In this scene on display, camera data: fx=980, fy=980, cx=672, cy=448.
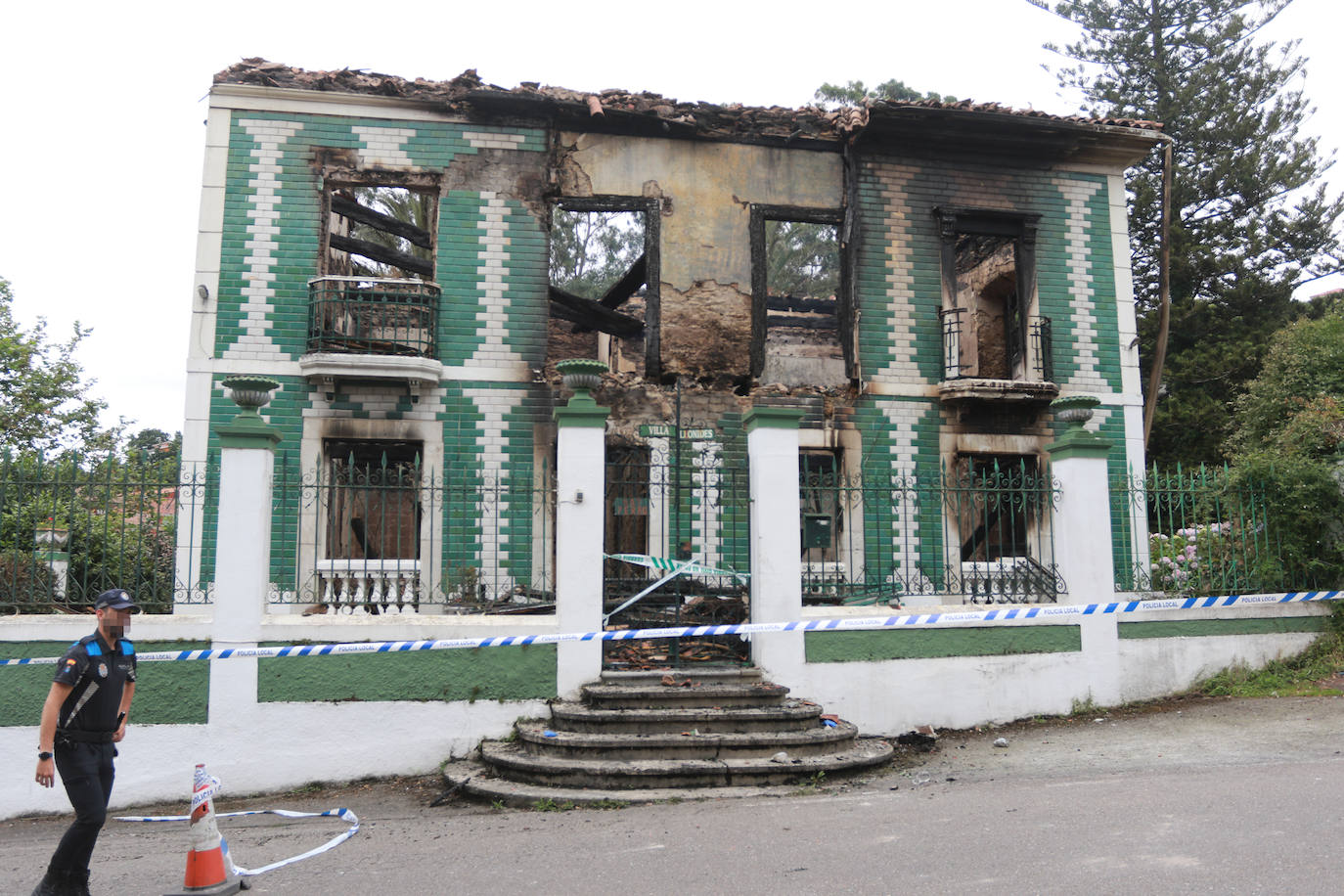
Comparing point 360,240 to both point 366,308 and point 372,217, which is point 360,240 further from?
point 366,308

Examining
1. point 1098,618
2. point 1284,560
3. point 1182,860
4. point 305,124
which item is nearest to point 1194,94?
point 1284,560

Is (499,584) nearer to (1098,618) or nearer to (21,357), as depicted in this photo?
(1098,618)

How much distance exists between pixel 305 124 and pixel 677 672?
340 inches

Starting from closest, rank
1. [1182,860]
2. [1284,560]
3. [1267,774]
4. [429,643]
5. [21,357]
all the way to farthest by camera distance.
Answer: [1182,860], [1267,774], [429,643], [1284,560], [21,357]

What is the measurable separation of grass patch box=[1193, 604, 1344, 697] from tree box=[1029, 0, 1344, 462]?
473 inches

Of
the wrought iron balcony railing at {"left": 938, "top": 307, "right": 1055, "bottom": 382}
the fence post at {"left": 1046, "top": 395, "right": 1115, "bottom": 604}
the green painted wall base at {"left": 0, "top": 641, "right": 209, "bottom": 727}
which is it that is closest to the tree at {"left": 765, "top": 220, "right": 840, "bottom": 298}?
the wrought iron balcony railing at {"left": 938, "top": 307, "right": 1055, "bottom": 382}

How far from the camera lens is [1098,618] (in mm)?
8914

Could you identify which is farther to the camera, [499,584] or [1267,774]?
[499,584]

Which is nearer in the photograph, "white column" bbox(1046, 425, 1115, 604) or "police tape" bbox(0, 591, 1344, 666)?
"police tape" bbox(0, 591, 1344, 666)

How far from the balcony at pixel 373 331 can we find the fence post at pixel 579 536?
171 inches

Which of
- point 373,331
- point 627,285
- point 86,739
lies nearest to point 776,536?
point 86,739

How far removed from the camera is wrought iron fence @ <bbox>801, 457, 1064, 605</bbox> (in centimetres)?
908

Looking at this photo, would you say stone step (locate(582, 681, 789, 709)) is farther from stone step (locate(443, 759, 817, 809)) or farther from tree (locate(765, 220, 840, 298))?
tree (locate(765, 220, 840, 298))

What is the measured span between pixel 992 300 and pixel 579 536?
34.1 ft
